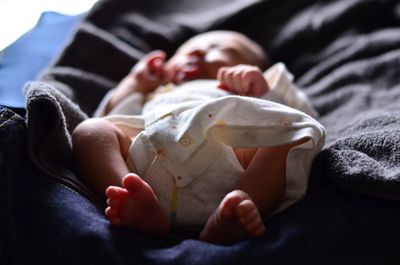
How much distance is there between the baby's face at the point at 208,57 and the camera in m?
1.17

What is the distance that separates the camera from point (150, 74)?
1.19 metres

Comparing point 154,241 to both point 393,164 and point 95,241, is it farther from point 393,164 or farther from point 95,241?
point 393,164

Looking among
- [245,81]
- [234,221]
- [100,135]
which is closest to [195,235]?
[234,221]

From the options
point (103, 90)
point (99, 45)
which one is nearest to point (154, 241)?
point (103, 90)

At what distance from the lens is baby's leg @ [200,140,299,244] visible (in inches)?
27.2

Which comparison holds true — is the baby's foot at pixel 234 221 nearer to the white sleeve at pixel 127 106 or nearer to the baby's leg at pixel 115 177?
the baby's leg at pixel 115 177

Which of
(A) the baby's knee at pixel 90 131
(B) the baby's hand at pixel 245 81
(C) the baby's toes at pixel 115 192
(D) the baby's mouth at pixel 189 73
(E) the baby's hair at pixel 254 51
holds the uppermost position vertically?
(A) the baby's knee at pixel 90 131

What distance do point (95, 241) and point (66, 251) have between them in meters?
0.04

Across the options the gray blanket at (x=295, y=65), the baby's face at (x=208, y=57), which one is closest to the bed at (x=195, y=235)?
the gray blanket at (x=295, y=65)

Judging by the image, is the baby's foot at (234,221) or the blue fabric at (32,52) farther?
the blue fabric at (32,52)

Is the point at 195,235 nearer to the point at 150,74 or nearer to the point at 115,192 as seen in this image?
the point at 115,192

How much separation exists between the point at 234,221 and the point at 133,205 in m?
0.13

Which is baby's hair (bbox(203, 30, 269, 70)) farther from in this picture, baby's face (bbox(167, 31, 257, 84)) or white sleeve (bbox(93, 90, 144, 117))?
white sleeve (bbox(93, 90, 144, 117))

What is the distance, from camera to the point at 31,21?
1300 mm
